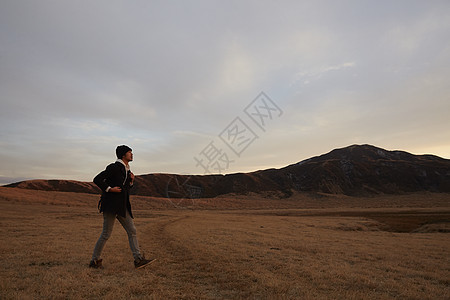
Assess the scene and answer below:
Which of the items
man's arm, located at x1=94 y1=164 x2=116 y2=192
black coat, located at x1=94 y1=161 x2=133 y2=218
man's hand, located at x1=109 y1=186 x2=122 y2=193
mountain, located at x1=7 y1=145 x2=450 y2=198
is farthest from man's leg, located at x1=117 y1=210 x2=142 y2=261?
mountain, located at x1=7 y1=145 x2=450 y2=198

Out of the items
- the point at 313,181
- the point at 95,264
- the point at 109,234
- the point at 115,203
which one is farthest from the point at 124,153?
the point at 313,181

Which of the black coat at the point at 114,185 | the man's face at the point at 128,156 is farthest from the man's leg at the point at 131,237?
the man's face at the point at 128,156

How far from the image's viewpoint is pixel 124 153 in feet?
22.6

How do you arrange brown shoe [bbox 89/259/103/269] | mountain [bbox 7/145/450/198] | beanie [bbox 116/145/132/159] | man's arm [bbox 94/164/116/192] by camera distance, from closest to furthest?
1. man's arm [bbox 94/164/116/192]
2. brown shoe [bbox 89/259/103/269]
3. beanie [bbox 116/145/132/159]
4. mountain [bbox 7/145/450/198]

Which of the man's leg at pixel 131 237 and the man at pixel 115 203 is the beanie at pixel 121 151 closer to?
the man at pixel 115 203

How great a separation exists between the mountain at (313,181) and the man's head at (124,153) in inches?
3935

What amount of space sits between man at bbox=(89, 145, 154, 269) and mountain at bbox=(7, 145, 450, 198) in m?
99.9

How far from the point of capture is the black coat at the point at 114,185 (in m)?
6.42

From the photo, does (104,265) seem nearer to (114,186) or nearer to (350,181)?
(114,186)

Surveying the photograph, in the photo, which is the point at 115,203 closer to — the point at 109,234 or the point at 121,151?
the point at 109,234

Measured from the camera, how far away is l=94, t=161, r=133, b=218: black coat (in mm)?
6422

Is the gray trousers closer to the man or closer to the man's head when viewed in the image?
the man

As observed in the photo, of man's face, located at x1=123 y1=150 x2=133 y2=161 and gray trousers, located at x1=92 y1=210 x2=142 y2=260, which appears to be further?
man's face, located at x1=123 y1=150 x2=133 y2=161

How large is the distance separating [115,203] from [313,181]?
121286mm
